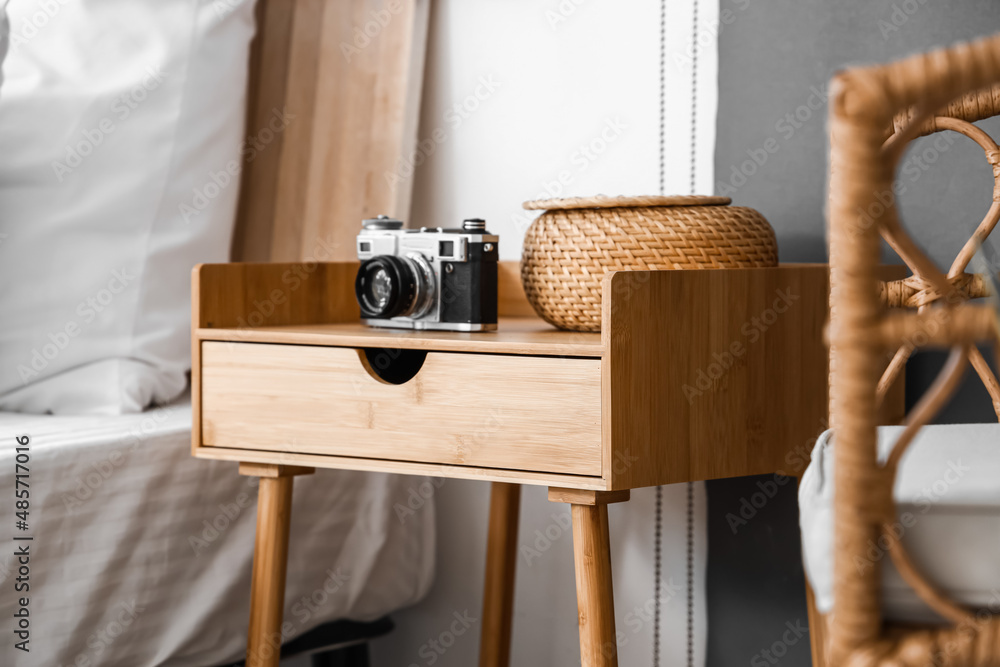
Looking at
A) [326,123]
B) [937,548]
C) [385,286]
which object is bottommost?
[937,548]

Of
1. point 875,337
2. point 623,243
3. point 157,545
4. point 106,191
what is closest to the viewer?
point 875,337

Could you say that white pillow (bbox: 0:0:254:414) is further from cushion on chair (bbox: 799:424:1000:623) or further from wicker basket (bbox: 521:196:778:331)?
cushion on chair (bbox: 799:424:1000:623)

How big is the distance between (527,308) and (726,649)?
1.66 ft

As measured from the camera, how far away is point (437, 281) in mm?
1054

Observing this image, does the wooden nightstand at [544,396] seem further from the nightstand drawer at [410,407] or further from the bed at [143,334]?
the bed at [143,334]

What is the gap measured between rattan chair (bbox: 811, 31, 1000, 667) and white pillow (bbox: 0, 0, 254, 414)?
95cm

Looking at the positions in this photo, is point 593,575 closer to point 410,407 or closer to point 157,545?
point 410,407

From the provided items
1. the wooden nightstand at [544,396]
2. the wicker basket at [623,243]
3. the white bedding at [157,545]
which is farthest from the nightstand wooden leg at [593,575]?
the white bedding at [157,545]

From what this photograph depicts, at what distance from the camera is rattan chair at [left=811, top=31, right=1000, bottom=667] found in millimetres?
492

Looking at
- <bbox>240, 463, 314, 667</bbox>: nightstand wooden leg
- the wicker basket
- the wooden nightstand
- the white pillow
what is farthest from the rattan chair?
the white pillow

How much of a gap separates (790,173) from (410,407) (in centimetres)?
58

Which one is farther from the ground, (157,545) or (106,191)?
(106,191)

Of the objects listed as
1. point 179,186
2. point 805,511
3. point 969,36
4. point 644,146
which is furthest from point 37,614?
point 969,36

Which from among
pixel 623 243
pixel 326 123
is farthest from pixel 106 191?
pixel 623 243
